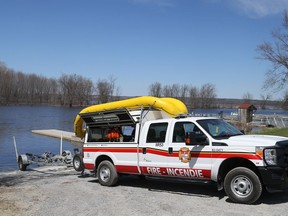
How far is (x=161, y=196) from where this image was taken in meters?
9.49

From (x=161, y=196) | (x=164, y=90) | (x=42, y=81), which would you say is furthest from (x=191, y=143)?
(x=42, y=81)

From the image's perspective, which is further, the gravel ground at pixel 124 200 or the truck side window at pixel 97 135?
the truck side window at pixel 97 135

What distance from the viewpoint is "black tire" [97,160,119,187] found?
437 inches

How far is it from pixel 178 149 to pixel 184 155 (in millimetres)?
253

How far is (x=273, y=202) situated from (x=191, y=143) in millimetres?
2214

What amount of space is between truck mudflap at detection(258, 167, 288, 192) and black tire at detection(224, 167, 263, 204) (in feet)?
0.55

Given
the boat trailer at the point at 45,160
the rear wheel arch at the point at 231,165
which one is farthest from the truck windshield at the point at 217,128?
the boat trailer at the point at 45,160

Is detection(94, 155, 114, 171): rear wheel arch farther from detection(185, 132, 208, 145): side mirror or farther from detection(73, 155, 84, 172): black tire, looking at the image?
detection(185, 132, 208, 145): side mirror

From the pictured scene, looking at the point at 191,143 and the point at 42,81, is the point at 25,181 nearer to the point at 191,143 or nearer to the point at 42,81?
the point at 191,143

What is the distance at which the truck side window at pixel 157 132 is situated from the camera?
1005 cm

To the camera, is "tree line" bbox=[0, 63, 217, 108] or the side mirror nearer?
the side mirror

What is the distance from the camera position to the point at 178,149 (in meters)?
9.56

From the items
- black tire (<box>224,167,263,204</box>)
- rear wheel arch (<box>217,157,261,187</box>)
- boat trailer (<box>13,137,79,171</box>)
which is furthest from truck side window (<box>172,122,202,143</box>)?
boat trailer (<box>13,137,79,171</box>)

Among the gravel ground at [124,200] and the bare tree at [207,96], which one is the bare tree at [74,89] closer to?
the bare tree at [207,96]
